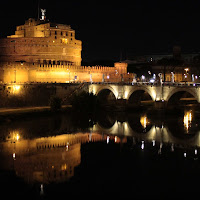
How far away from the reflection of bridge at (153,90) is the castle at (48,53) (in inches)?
146

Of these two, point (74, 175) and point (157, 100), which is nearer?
point (74, 175)

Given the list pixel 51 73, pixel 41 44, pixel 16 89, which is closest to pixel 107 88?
pixel 51 73

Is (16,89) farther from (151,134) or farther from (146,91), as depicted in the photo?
(151,134)

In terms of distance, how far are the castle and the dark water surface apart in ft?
48.3

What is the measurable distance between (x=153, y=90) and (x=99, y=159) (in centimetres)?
1689

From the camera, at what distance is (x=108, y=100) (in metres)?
41.0

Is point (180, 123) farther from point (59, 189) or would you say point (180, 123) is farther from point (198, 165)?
point (59, 189)

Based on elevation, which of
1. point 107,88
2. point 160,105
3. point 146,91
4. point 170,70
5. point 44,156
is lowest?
point 44,156

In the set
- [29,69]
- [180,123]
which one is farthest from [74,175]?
[29,69]

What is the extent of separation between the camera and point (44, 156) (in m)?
17.6

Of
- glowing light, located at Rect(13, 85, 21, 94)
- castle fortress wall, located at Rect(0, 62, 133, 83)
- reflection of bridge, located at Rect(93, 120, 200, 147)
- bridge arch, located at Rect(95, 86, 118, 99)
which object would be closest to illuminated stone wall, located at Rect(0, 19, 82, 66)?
castle fortress wall, located at Rect(0, 62, 133, 83)

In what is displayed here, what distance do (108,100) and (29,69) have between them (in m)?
9.78

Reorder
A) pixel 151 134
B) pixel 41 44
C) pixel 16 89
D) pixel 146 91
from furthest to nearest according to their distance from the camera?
pixel 41 44
pixel 146 91
pixel 16 89
pixel 151 134

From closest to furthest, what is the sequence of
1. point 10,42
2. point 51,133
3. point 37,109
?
point 51,133 → point 37,109 → point 10,42
